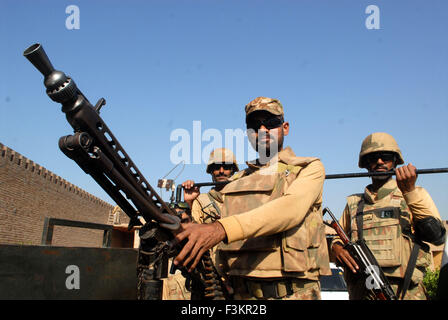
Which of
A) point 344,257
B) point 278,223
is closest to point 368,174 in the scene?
point 344,257

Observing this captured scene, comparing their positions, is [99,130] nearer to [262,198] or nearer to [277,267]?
[262,198]

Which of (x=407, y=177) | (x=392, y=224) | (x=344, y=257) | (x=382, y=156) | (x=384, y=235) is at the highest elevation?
(x=382, y=156)

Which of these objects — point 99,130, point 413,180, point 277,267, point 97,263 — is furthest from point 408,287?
point 99,130

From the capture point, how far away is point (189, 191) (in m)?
5.24

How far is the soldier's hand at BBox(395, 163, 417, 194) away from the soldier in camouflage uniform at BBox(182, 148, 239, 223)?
8.58 ft

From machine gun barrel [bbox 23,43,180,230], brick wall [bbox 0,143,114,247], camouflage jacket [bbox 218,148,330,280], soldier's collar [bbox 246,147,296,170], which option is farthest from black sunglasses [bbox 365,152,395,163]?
brick wall [bbox 0,143,114,247]

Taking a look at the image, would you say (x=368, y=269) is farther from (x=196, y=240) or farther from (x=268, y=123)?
(x=196, y=240)

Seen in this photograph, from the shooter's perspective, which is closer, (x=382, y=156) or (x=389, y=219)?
(x=389, y=219)

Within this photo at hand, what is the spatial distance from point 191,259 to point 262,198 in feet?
3.11

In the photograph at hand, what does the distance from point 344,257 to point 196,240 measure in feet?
9.66

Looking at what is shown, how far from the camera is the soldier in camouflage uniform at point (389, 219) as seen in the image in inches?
160

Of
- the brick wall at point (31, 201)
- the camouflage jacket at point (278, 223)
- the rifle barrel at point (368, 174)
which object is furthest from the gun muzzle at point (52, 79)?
the brick wall at point (31, 201)

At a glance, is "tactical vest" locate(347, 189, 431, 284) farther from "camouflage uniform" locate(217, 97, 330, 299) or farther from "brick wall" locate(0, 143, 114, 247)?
"brick wall" locate(0, 143, 114, 247)

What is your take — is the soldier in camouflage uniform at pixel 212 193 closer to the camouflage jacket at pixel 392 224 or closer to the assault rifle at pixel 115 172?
the camouflage jacket at pixel 392 224
